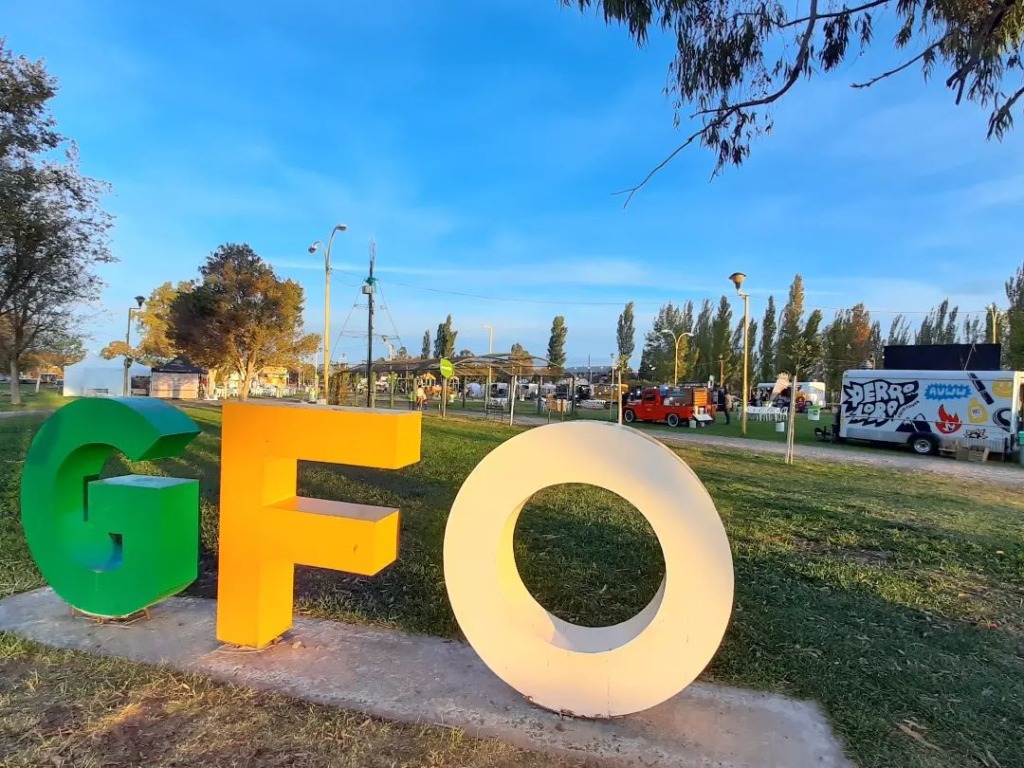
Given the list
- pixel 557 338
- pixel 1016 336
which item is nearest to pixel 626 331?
pixel 557 338

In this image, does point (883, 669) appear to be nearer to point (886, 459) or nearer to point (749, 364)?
point (886, 459)

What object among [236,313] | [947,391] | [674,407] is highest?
[236,313]

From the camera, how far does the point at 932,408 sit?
57.4 ft

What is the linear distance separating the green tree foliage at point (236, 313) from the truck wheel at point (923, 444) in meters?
29.5

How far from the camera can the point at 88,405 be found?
358 cm

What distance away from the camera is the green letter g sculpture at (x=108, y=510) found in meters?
3.53

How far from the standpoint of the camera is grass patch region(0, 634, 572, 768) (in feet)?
8.05

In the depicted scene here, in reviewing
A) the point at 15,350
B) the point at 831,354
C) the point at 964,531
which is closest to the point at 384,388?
the point at 15,350

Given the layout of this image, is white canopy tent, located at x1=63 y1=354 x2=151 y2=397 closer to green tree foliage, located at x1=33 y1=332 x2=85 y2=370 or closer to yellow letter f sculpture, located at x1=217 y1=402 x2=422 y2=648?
green tree foliage, located at x1=33 y1=332 x2=85 y2=370

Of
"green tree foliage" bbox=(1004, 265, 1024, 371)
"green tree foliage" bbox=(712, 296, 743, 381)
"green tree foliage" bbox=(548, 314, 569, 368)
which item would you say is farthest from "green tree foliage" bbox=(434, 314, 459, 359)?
"green tree foliage" bbox=(1004, 265, 1024, 371)

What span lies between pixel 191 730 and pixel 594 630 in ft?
6.70

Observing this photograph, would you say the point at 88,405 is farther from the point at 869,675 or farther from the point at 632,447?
the point at 869,675

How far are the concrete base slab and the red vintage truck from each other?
24025 mm

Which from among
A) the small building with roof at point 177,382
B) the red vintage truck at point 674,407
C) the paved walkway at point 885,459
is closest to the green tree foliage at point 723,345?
the red vintage truck at point 674,407
